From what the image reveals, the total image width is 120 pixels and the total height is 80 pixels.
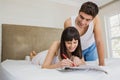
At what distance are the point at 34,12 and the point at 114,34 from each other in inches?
74.8

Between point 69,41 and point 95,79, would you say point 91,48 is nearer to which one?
point 69,41

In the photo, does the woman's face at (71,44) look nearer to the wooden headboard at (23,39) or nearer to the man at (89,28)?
the man at (89,28)

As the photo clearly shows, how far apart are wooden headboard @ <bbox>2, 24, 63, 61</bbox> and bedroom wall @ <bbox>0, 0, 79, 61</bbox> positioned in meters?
0.15

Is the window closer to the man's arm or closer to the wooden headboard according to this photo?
the wooden headboard

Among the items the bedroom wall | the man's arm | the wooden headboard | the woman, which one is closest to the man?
the man's arm

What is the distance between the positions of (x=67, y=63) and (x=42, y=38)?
2.04m

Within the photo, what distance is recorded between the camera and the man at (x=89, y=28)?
4.26ft

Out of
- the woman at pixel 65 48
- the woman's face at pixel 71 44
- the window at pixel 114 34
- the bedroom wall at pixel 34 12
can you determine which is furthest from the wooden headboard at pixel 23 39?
the woman's face at pixel 71 44

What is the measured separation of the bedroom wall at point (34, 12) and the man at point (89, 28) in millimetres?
1579

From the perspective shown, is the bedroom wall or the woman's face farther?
the bedroom wall

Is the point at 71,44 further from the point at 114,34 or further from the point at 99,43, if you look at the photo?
the point at 114,34

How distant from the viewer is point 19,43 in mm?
2799

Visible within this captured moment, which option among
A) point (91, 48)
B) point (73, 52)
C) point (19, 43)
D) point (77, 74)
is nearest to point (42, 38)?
point (19, 43)

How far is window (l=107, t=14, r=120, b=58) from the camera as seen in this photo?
330cm
